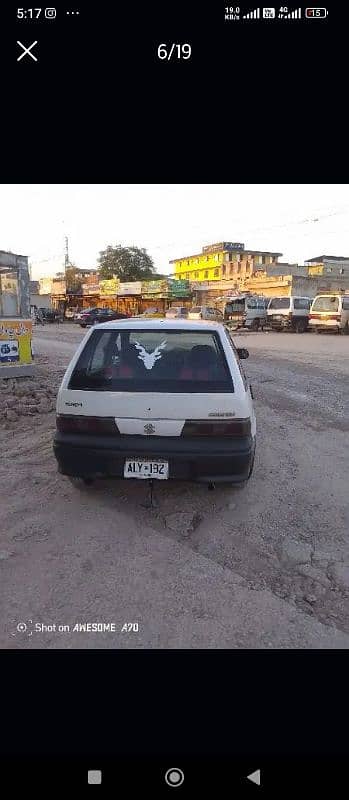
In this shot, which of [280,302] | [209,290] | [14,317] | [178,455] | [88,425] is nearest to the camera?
[178,455]

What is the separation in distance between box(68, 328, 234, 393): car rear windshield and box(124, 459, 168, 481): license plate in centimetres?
53

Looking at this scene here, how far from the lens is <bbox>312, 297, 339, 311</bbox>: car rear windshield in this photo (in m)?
21.6

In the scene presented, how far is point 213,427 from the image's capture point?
10.5 ft

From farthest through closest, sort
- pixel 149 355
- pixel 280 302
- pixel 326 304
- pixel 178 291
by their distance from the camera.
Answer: pixel 178 291, pixel 280 302, pixel 326 304, pixel 149 355

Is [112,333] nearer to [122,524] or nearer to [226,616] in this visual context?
[122,524]

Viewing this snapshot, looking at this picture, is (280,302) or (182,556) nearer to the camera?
(182,556)

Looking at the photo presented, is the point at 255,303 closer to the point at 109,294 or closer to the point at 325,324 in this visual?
the point at 325,324

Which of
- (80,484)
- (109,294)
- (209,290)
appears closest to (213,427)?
(80,484)

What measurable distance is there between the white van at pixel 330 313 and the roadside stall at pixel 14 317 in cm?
1632

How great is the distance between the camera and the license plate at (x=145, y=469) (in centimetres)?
322

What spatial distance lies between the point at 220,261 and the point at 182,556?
60.7m
